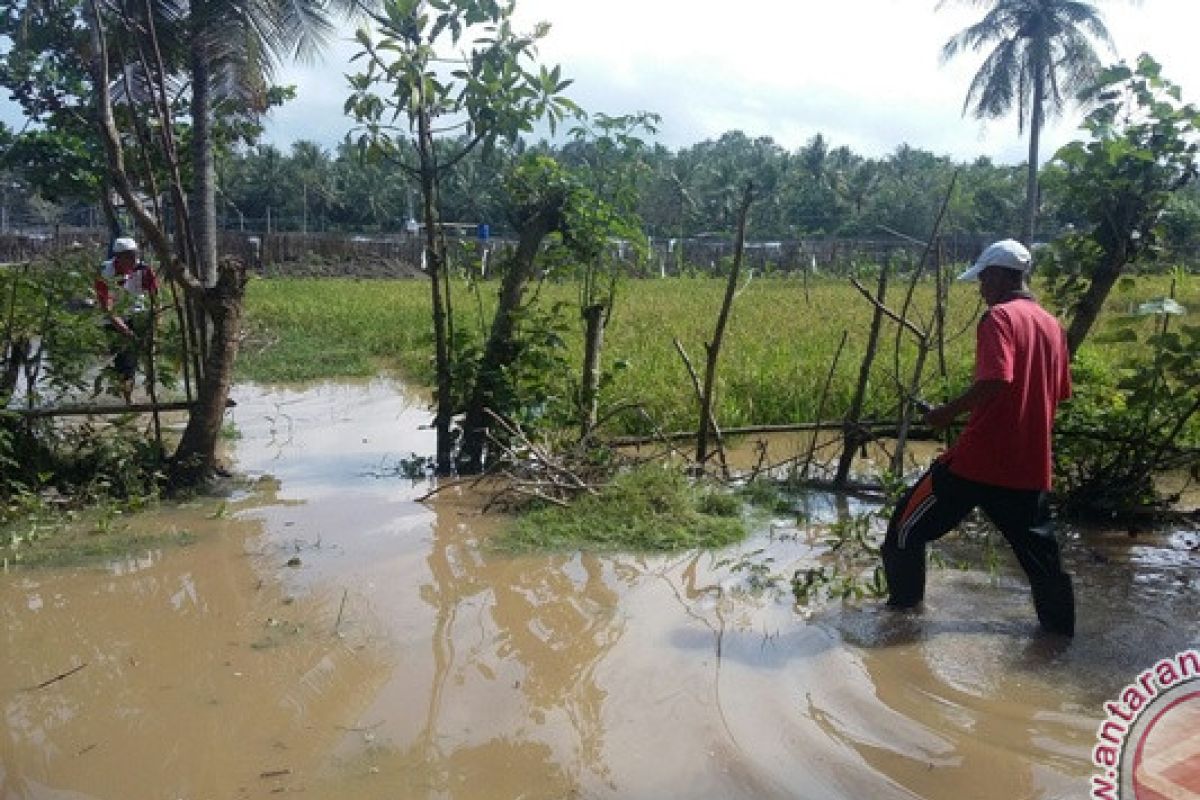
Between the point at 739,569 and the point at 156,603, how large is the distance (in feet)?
9.14

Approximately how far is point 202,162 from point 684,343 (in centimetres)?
725

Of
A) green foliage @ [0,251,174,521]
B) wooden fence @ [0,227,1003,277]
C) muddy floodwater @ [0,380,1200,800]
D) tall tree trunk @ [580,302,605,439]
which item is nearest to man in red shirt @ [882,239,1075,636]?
muddy floodwater @ [0,380,1200,800]

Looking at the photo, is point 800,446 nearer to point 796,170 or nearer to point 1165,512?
point 1165,512

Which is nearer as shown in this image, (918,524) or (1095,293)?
(918,524)

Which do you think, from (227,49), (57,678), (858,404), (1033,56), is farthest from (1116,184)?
(1033,56)

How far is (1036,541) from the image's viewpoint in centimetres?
382

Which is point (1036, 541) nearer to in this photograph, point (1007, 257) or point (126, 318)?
point (1007, 257)

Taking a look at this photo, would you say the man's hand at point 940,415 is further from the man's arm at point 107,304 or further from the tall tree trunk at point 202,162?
the tall tree trunk at point 202,162

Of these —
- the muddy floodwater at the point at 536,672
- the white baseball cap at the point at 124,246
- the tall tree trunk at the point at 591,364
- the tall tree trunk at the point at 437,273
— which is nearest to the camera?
the muddy floodwater at the point at 536,672

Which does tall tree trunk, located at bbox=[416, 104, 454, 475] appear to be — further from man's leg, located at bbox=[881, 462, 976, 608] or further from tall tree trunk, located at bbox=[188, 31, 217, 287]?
tall tree trunk, located at bbox=[188, 31, 217, 287]

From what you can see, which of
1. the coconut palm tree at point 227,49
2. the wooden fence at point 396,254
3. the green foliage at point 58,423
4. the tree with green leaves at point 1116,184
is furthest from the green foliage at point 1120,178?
the wooden fence at point 396,254

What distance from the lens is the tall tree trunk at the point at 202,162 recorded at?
12.9 meters

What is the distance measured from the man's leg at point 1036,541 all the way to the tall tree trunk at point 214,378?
15.1 feet

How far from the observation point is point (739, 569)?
4.90m
